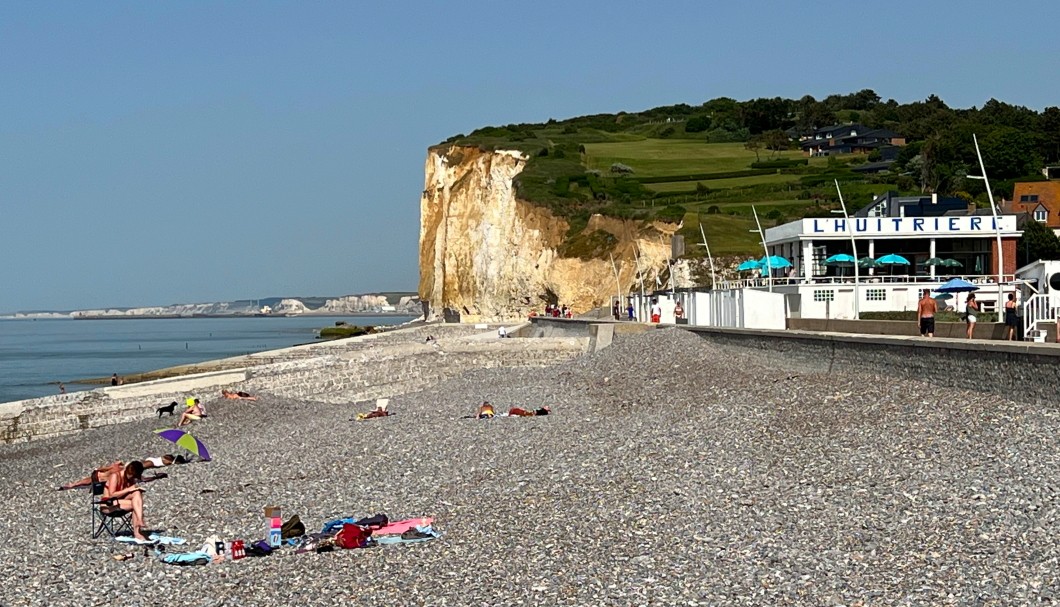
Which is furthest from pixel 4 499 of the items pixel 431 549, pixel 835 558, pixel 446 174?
pixel 446 174

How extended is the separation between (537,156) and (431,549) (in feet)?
266

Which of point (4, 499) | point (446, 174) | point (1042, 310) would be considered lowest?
point (4, 499)

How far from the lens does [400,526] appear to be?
1214 centimetres

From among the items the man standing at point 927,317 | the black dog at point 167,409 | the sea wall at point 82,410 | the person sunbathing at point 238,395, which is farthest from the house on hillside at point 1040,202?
the black dog at point 167,409

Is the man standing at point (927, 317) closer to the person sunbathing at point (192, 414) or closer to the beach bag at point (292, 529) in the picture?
the beach bag at point (292, 529)

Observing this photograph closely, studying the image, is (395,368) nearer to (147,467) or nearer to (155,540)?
(147,467)

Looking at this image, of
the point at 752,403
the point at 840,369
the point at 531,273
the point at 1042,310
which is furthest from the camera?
the point at 531,273

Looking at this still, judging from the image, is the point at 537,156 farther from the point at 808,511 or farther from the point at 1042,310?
the point at 808,511

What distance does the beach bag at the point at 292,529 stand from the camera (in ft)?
39.9

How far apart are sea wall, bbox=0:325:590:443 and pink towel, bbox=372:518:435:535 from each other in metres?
18.9

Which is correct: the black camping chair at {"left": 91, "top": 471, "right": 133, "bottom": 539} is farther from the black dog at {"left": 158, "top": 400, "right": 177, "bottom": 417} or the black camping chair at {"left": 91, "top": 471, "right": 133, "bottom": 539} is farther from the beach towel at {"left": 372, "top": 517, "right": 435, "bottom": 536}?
the black dog at {"left": 158, "top": 400, "right": 177, "bottom": 417}

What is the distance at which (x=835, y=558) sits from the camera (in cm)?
1004

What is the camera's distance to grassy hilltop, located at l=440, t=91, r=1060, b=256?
261 feet

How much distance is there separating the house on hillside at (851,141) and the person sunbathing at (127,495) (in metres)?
114
